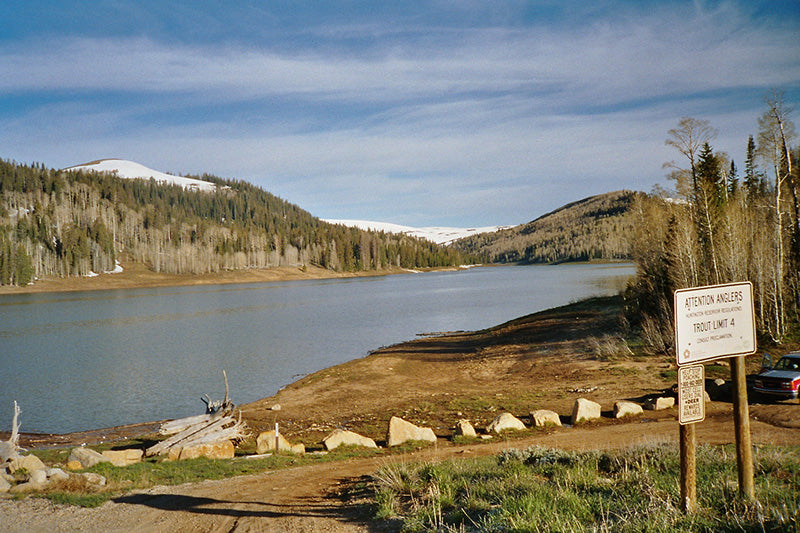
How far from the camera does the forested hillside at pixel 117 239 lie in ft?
386

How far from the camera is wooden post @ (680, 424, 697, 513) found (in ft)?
17.3

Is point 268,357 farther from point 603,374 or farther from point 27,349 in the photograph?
point 603,374

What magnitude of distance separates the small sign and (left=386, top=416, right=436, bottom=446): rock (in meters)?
10.0

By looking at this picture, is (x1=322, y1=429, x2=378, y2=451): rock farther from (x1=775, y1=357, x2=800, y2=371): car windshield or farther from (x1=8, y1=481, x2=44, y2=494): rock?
(x1=775, y1=357, x2=800, y2=371): car windshield

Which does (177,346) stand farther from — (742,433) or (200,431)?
(742,433)

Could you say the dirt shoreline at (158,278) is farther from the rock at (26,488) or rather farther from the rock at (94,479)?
the rock at (94,479)

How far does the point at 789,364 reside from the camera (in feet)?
51.2

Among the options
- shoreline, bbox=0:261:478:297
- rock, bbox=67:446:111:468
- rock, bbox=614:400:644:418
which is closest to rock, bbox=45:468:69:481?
rock, bbox=67:446:111:468

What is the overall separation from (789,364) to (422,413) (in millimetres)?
11967

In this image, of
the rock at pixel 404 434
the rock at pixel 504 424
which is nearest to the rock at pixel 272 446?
the rock at pixel 404 434

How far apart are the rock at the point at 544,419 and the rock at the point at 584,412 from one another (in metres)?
0.52

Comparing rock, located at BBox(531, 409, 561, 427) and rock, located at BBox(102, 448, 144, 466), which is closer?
rock, located at BBox(102, 448, 144, 466)

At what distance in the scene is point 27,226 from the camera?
121 meters

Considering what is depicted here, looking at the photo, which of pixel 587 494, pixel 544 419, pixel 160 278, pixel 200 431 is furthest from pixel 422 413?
pixel 160 278
